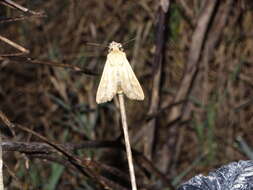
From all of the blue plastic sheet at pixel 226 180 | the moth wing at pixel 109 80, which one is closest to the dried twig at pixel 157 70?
the blue plastic sheet at pixel 226 180

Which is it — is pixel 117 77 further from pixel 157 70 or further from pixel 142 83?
pixel 142 83

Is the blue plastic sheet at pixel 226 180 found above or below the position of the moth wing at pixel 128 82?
below

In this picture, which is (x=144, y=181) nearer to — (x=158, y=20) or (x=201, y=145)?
(x=201, y=145)

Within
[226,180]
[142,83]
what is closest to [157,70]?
[142,83]

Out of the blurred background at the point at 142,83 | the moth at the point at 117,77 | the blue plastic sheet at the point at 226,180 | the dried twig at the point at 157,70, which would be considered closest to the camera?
the moth at the point at 117,77

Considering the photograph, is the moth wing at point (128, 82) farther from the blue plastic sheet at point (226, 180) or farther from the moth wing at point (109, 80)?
the blue plastic sheet at point (226, 180)

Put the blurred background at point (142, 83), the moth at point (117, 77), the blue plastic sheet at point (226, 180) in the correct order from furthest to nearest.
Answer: the blurred background at point (142, 83), the blue plastic sheet at point (226, 180), the moth at point (117, 77)
